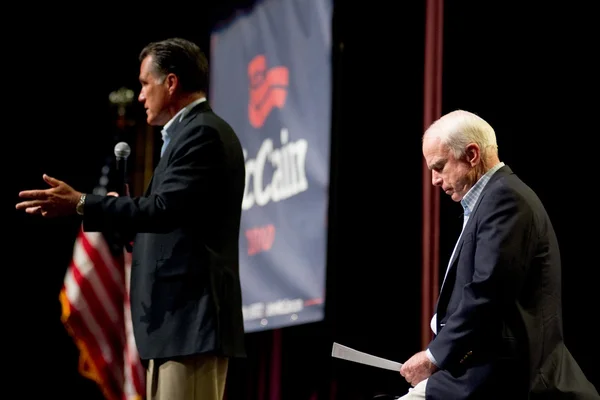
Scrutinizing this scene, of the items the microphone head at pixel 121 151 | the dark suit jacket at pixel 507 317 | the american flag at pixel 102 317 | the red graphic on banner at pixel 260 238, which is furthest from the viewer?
the red graphic on banner at pixel 260 238

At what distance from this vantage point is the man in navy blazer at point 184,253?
8.75 ft

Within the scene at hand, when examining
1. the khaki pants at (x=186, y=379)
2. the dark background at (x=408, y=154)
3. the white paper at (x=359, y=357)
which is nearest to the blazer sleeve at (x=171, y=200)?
the khaki pants at (x=186, y=379)

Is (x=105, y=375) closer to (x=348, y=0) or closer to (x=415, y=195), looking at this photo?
(x=415, y=195)

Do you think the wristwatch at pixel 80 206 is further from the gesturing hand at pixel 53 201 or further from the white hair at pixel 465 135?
the white hair at pixel 465 135

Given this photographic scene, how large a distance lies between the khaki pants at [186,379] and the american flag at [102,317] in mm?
1090

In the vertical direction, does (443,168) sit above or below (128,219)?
above

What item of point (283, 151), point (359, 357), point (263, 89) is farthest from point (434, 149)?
point (263, 89)

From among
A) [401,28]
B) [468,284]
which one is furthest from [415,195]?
[468,284]

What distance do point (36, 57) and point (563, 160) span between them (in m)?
3.83

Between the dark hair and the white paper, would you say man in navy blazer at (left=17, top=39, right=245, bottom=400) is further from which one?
the white paper

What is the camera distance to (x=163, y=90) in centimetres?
297

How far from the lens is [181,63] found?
9.80 feet

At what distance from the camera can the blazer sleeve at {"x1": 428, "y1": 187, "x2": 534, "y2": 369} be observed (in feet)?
7.77

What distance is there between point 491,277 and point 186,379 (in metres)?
0.93
